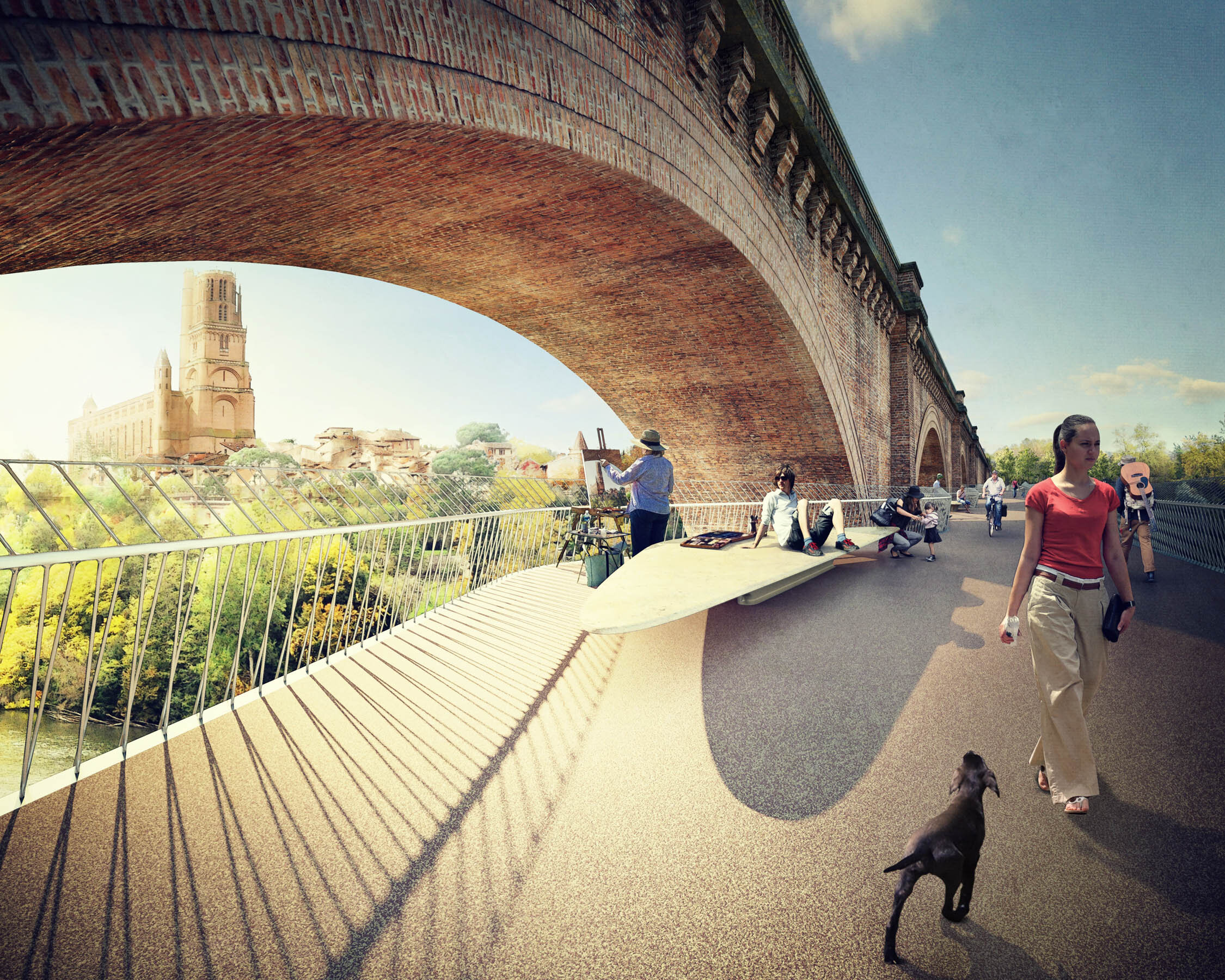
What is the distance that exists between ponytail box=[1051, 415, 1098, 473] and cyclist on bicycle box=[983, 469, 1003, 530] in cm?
1178

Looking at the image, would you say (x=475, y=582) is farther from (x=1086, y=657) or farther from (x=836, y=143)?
(x=836, y=143)

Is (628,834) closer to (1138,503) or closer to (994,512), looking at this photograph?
(1138,503)

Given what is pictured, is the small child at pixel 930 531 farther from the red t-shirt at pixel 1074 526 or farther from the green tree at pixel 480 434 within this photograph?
the green tree at pixel 480 434

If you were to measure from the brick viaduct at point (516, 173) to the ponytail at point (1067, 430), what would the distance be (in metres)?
3.72

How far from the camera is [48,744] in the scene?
22.4 metres

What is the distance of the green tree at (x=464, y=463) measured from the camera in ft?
257

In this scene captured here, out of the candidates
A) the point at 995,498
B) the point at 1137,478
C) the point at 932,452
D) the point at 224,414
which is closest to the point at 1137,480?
the point at 1137,478

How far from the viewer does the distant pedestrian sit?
238 inches

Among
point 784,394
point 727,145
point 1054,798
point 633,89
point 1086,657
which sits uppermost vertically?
point 727,145

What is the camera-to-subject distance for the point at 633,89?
5559mm

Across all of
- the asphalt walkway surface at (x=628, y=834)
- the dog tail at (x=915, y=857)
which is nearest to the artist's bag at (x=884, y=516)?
A: the asphalt walkway surface at (x=628, y=834)

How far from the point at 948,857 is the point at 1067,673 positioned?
44.7 inches

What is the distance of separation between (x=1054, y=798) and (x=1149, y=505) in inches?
244

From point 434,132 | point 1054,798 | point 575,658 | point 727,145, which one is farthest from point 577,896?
point 727,145
